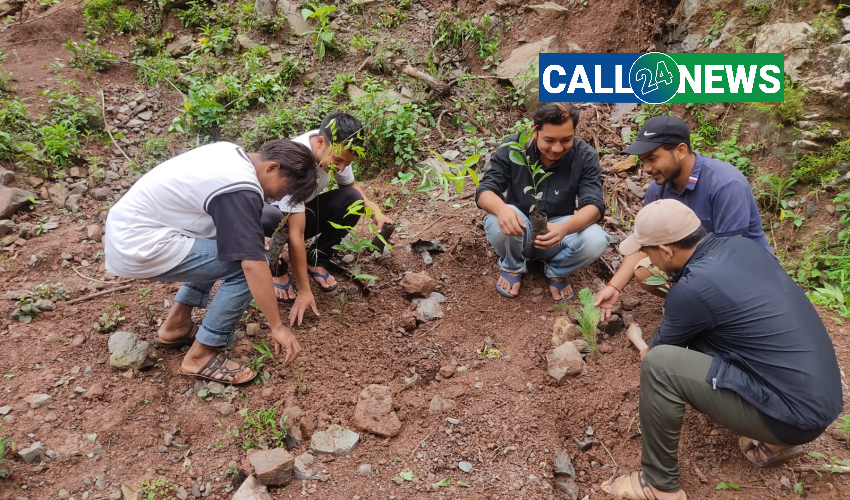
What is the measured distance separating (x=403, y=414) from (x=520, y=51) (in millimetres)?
4279

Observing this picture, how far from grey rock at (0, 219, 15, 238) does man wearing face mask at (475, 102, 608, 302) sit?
3407mm

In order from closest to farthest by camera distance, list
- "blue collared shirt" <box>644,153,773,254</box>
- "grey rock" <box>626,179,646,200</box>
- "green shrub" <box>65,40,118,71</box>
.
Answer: "blue collared shirt" <box>644,153,773,254</box> < "grey rock" <box>626,179,646,200</box> < "green shrub" <box>65,40,118,71</box>

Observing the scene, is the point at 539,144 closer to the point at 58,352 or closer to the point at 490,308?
the point at 490,308

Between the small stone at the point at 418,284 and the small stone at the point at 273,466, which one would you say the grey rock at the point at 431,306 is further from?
the small stone at the point at 273,466

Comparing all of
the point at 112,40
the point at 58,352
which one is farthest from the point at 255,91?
the point at 58,352

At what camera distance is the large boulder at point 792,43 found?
404cm

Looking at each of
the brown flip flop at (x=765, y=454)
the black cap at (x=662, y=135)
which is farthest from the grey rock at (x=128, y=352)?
the brown flip flop at (x=765, y=454)

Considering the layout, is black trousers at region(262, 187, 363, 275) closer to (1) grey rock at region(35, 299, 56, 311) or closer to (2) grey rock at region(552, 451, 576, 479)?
(1) grey rock at region(35, 299, 56, 311)

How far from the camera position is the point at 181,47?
598 cm

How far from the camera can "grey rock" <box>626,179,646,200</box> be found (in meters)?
4.20

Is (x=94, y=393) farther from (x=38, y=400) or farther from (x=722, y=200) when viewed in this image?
(x=722, y=200)

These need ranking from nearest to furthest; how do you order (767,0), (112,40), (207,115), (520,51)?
(767,0)
(207,115)
(520,51)
(112,40)

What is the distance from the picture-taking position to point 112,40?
6145 millimetres

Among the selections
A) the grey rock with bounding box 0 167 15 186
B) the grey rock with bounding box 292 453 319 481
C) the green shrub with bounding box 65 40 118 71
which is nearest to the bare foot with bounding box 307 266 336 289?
the grey rock with bounding box 292 453 319 481
